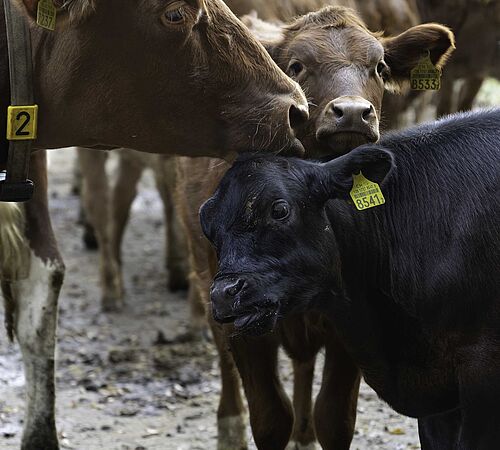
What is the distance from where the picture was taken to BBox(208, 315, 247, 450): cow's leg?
6.24 metres

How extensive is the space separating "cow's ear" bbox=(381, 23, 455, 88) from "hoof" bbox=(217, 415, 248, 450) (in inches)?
76.3

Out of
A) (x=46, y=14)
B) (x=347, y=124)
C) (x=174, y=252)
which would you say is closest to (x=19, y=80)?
(x=46, y=14)

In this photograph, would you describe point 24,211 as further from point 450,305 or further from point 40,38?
point 450,305

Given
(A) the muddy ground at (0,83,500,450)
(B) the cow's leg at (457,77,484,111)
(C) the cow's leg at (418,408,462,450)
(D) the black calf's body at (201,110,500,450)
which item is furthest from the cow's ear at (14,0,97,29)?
(B) the cow's leg at (457,77,484,111)

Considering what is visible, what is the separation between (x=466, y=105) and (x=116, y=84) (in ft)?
23.5

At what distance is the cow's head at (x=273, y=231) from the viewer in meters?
4.19

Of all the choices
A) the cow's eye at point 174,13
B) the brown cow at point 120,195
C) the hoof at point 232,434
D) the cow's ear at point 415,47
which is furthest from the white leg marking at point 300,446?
the cow's eye at point 174,13

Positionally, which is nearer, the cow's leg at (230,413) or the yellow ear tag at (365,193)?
the yellow ear tag at (365,193)

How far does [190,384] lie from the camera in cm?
743

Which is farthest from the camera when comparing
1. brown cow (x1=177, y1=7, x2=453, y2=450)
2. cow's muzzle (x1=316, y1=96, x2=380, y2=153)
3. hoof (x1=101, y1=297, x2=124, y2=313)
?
hoof (x1=101, y1=297, x2=124, y2=313)

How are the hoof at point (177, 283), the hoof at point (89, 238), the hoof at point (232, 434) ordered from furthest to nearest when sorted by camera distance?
the hoof at point (89, 238) → the hoof at point (177, 283) → the hoof at point (232, 434)

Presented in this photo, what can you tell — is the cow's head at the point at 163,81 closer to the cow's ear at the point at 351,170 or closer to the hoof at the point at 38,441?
the cow's ear at the point at 351,170

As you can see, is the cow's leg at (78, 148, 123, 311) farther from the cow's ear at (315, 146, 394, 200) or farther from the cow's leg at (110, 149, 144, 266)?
the cow's ear at (315, 146, 394, 200)

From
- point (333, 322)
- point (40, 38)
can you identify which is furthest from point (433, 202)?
point (40, 38)
